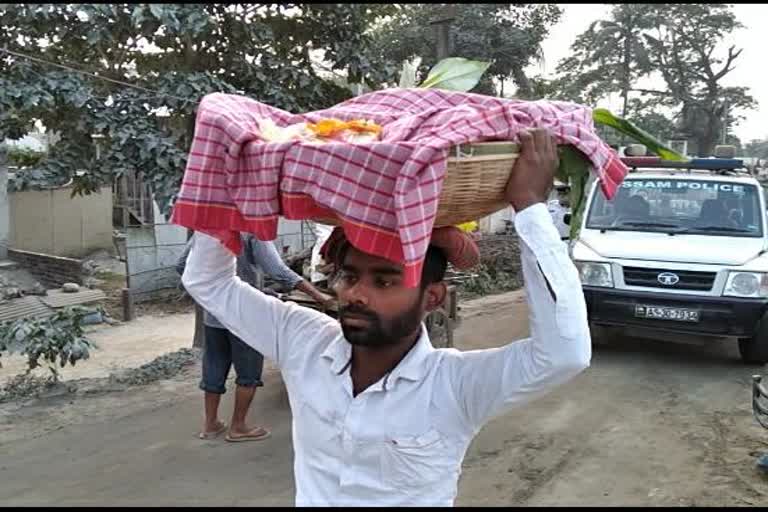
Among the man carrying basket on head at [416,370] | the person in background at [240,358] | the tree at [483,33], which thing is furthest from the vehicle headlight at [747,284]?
the tree at [483,33]

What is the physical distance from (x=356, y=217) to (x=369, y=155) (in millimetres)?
111

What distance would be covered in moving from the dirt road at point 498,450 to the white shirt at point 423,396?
2659 mm

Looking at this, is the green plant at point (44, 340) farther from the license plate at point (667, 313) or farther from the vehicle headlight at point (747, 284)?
the vehicle headlight at point (747, 284)

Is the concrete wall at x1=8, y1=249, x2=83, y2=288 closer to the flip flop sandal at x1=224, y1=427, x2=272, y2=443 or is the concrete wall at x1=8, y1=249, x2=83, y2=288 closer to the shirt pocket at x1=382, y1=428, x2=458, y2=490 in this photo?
the flip flop sandal at x1=224, y1=427, x2=272, y2=443

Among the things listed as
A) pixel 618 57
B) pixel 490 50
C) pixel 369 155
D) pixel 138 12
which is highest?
pixel 618 57

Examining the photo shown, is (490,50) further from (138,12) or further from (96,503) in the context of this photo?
(96,503)

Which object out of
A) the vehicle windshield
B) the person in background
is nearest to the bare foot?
the person in background

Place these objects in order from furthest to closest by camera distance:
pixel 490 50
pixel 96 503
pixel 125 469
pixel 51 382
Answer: pixel 490 50
pixel 51 382
pixel 125 469
pixel 96 503

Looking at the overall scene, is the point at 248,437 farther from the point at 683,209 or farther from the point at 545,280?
the point at 683,209

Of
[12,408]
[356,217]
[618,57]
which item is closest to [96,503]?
[12,408]

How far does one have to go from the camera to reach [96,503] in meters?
4.13

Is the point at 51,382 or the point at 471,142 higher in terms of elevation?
the point at 471,142

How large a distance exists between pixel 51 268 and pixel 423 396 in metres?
12.0

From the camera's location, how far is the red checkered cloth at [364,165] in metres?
1.24
